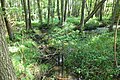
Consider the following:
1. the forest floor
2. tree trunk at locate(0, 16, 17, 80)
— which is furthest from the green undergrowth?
tree trunk at locate(0, 16, 17, 80)

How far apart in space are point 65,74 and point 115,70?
7.10ft

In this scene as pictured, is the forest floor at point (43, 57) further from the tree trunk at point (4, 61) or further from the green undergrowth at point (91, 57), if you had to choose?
the tree trunk at point (4, 61)

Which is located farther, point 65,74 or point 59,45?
point 59,45

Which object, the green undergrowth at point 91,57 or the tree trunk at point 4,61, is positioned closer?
the tree trunk at point 4,61

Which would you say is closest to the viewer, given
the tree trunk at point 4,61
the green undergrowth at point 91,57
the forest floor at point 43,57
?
the tree trunk at point 4,61

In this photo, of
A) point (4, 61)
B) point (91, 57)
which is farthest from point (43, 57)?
point (4, 61)

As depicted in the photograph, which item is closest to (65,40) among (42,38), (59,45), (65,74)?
(59,45)

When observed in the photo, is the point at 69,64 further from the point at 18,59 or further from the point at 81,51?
the point at 18,59

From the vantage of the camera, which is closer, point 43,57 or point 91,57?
point 91,57

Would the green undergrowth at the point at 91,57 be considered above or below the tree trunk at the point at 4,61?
below

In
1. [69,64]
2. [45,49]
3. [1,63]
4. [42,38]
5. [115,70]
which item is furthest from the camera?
[42,38]

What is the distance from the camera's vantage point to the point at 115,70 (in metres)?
7.64

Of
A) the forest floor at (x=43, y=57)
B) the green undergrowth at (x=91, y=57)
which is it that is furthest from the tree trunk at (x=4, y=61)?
the green undergrowth at (x=91, y=57)

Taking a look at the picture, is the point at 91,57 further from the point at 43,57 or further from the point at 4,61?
the point at 4,61
